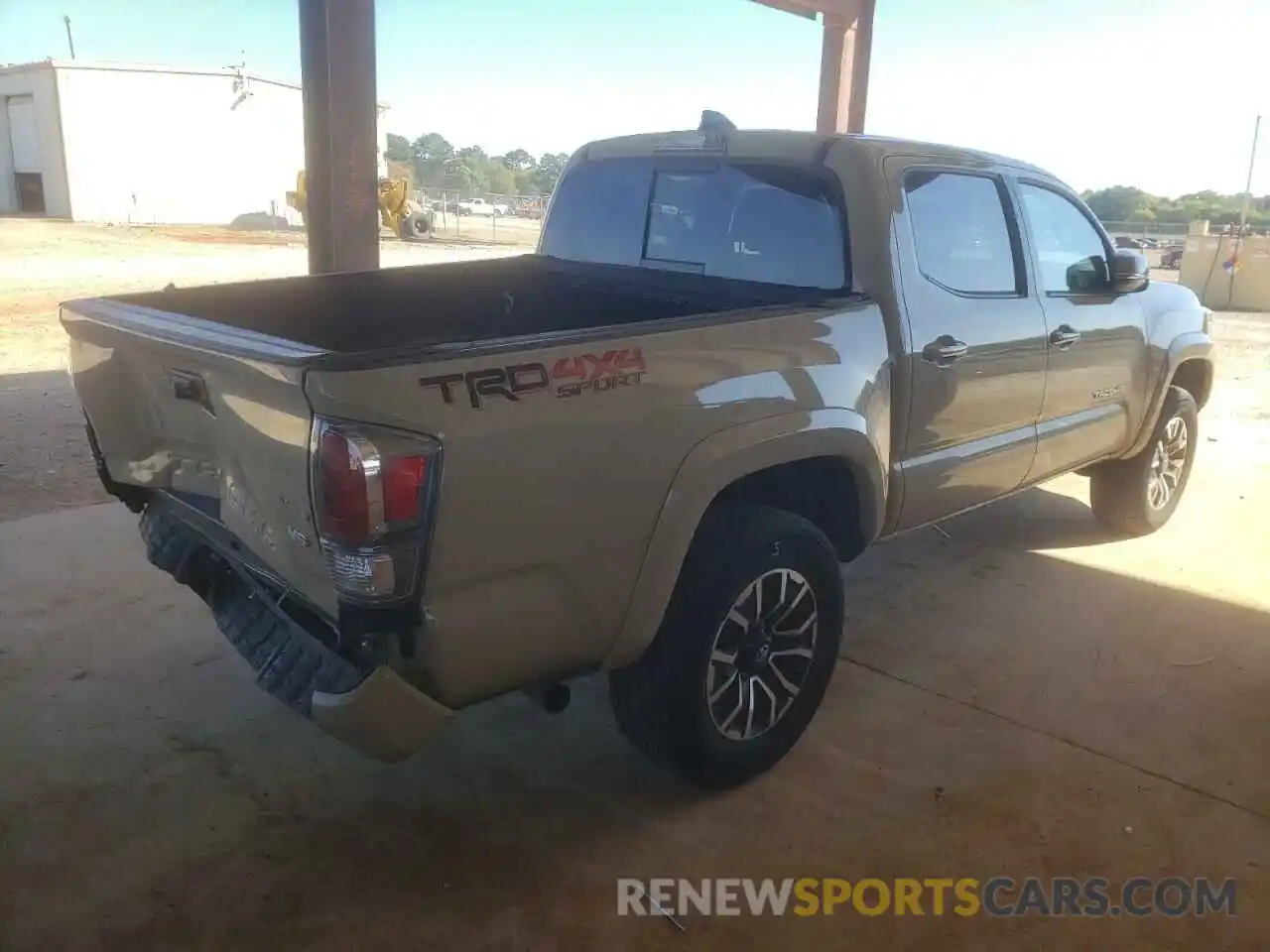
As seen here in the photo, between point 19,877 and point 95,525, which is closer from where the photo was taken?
point 19,877

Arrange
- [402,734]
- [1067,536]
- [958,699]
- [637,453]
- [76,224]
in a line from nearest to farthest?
[402,734] < [637,453] < [958,699] < [1067,536] < [76,224]

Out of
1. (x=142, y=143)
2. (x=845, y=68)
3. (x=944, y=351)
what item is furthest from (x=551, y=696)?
(x=142, y=143)

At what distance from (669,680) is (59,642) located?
2.56 meters

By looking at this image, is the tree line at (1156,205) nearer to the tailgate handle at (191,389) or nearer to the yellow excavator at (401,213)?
the yellow excavator at (401,213)

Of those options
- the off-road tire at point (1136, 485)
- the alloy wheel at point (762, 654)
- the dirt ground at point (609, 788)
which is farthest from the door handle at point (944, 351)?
the off-road tire at point (1136, 485)

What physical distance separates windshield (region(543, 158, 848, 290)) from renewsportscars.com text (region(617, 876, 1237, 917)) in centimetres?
184

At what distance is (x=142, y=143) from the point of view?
35.3 meters

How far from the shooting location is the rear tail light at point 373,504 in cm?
205

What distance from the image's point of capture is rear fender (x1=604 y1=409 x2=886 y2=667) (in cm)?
259

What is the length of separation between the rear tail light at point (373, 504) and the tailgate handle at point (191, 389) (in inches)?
21.5

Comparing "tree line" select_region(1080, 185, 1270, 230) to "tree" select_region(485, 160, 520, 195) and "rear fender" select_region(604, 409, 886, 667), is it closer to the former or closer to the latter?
"tree" select_region(485, 160, 520, 195)

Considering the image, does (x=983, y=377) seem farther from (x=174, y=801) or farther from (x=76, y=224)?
(x=76, y=224)

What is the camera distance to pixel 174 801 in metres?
2.98

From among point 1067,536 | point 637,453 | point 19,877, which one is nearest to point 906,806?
point 637,453
